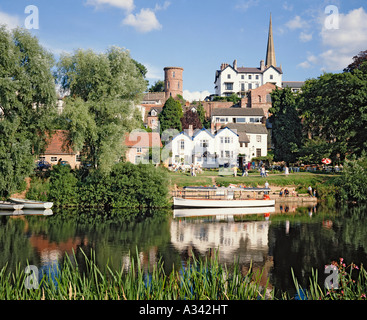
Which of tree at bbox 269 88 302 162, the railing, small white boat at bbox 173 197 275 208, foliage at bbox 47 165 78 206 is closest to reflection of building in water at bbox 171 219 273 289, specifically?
small white boat at bbox 173 197 275 208

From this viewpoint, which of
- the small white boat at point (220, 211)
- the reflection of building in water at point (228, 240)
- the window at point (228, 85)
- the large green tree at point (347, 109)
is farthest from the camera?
the window at point (228, 85)

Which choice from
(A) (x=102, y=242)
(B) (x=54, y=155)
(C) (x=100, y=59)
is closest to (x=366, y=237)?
(A) (x=102, y=242)

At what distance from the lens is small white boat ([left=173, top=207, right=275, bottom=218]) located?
38.8 m

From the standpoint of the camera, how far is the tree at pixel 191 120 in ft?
257

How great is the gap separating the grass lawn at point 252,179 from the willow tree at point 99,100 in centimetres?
932

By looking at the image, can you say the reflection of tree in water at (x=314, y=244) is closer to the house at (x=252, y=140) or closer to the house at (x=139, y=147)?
the house at (x=139, y=147)

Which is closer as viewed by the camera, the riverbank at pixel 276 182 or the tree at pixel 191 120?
the riverbank at pixel 276 182

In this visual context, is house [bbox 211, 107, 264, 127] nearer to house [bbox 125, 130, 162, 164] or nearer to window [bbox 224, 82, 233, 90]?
window [bbox 224, 82, 233, 90]

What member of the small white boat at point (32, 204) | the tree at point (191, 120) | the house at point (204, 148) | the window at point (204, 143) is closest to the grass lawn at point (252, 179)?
the house at point (204, 148)

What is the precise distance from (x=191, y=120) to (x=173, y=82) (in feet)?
93.7

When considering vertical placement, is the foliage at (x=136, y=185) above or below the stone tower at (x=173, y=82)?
below

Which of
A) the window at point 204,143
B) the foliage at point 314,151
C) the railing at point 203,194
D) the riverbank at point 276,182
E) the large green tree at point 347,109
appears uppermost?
the large green tree at point 347,109

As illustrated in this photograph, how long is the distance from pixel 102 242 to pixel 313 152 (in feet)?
132
